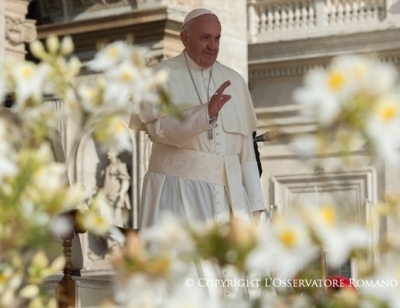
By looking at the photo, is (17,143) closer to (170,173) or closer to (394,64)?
(170,173)

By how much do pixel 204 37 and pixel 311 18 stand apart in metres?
13.3

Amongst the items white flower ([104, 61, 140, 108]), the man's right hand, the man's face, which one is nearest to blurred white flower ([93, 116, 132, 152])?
white flower ([104, 61, 140, 108])

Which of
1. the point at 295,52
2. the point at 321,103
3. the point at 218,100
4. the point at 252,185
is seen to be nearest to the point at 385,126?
the point at 321,103

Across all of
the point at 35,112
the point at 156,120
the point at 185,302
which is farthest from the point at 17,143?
the point at 156,120

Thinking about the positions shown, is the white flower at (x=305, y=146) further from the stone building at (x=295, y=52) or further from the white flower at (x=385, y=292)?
the stone building at (x=295, y=52)

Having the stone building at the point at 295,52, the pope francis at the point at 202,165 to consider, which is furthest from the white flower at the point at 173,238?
the stone building at the point at 295,52

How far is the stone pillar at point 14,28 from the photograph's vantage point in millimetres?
10961

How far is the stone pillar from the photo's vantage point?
10961mm

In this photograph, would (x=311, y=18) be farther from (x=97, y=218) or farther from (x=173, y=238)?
(x=173, y=238)

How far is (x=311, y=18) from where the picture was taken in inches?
780

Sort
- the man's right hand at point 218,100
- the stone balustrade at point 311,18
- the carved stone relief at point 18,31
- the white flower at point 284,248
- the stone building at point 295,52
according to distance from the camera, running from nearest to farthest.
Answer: the white flower at point 284,248
the man's right hand at point 218,100
the carved stone relief at point 18,31
the stone building at point 295,52
the stone balustrade at point 311,18

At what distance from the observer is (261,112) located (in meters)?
19.8

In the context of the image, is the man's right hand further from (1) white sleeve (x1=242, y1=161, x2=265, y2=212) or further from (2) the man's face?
(1) white sleeve (x1=242, y1=161, x2=265, y2=212)

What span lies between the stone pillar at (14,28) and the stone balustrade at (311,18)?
8.48 metres
